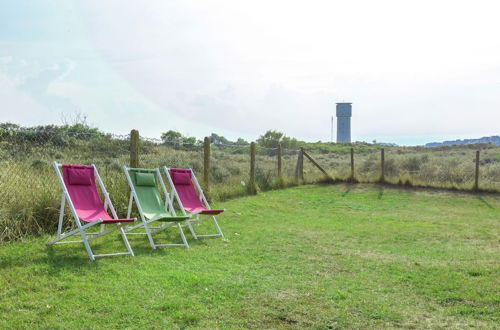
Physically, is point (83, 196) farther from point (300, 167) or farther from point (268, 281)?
point (300, 167)

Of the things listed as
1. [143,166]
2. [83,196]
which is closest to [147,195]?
[83,196]

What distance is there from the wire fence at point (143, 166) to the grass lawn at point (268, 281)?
751 mm

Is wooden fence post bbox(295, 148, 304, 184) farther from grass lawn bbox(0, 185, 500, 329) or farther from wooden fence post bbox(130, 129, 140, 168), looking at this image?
wooden fence post bbox(130, 129, 140, 168)

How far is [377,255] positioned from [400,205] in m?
6.78

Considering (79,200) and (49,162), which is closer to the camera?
(79,200)

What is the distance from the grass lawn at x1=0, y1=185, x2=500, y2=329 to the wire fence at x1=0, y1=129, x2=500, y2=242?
2.46 feet

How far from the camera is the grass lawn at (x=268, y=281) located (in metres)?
3.85

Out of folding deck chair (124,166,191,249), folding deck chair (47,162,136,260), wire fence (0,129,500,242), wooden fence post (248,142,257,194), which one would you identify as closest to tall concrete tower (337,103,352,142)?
wire fence (0,129,500,242)

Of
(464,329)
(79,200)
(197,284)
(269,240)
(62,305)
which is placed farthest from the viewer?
(269,240)

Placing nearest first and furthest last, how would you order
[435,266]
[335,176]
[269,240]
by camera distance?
[435,266] < [269,240] < [335,176]

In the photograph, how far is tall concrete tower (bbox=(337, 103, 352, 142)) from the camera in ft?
363

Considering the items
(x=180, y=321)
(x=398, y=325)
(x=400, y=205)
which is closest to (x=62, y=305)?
(x=180, y=321)

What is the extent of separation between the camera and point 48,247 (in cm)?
597

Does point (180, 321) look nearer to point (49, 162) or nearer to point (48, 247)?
point (48, 247)
